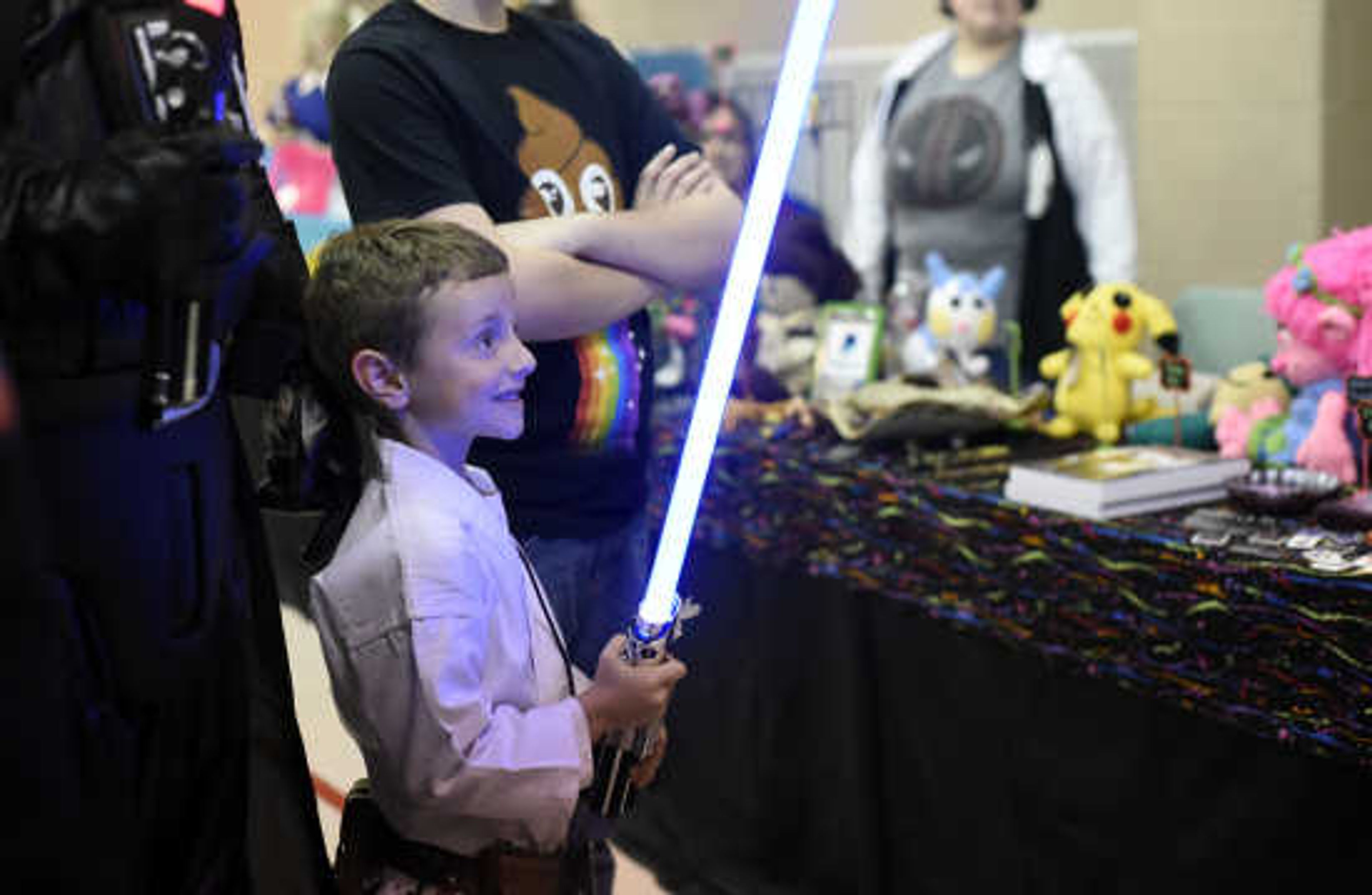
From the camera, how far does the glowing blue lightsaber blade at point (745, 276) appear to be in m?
0.92

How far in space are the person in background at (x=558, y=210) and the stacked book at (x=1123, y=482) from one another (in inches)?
28.2

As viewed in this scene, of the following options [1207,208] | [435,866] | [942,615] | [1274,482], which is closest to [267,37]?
[1207,208]

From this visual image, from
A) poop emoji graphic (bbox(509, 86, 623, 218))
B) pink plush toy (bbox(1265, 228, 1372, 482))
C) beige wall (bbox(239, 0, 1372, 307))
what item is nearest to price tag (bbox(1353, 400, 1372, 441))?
pink plush toy (bbox(1265, 228, 1372, 482))

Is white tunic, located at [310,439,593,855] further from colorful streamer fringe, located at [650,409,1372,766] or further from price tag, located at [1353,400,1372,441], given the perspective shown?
price tag, located at [1353,400,1372,441]

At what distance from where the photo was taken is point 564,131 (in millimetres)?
1559

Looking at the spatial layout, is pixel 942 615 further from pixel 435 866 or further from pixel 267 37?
pixel 267 37

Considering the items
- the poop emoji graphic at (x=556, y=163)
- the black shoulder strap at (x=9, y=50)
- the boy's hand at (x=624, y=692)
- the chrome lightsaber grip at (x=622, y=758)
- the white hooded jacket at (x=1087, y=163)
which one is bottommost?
the chrome lightsaber grip at (x=622, y=758)

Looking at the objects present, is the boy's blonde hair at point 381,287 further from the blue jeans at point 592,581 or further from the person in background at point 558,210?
the blue jeans at point 592,581

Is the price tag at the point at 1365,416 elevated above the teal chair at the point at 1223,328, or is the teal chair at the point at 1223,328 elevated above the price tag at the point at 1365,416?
the price tag at the point at 1365,416

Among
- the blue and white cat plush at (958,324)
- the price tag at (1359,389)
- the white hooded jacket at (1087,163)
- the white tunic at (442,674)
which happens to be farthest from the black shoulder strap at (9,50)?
the white hooded jacket at (1087,163)

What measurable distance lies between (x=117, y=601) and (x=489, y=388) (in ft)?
1.13

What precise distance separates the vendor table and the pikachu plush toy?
13.0 inches

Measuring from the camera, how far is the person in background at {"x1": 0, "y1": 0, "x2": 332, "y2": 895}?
97cm

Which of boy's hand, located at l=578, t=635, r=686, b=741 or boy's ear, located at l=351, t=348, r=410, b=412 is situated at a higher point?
boy's ear, located at l=351, t=348, r=410, b=412
